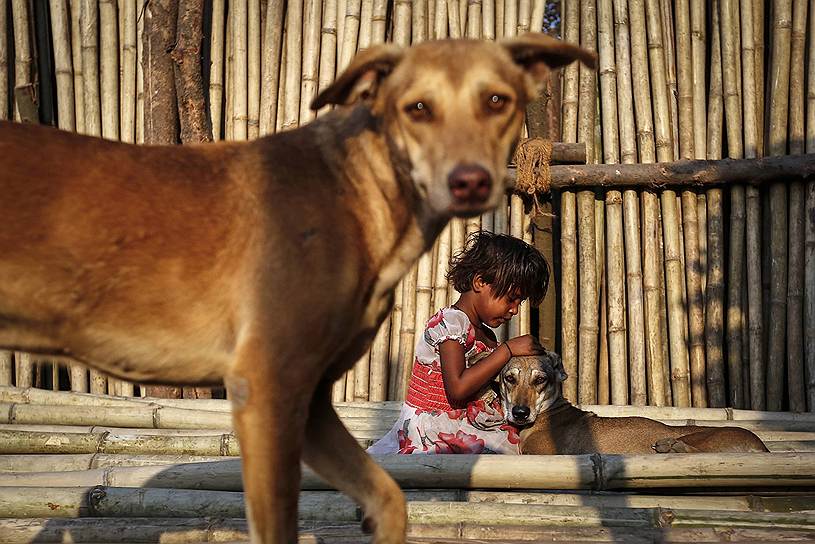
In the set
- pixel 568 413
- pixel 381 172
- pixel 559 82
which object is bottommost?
pixel 568 413

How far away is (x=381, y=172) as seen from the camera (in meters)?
2.91

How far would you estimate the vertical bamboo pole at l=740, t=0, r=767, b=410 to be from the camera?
6.67 meters

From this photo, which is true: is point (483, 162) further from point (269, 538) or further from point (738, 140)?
point (738, 140)

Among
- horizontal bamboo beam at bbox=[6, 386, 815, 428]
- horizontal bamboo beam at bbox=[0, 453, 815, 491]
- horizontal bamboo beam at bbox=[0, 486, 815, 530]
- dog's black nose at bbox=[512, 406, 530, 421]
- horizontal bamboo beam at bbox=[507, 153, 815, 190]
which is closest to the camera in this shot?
horizontal bamboo beam at bbox=[0, 486, 815, 530]

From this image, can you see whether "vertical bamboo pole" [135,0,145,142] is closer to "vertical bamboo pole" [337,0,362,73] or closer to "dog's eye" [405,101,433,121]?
"vertical bamboo pole" [337,0,362,73]

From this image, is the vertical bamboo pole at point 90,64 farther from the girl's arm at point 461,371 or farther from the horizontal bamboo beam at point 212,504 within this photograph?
the horizontal bamboo beam at point 212,504

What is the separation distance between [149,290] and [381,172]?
0.76 meters

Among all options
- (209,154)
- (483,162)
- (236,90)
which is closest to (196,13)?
(236,90)

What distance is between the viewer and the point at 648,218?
689cm

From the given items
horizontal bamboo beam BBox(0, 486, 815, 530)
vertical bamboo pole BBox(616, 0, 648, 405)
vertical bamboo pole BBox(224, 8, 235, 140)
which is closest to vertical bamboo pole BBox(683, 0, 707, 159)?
vertical bamboo pole BBox(616, 0, 648, 405)

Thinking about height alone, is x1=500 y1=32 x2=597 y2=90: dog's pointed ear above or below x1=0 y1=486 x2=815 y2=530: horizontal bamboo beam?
above

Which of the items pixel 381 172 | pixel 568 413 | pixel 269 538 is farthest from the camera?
pixel 568 413

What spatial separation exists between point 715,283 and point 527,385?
2.13 meters

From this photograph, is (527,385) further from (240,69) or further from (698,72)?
(240,69)
